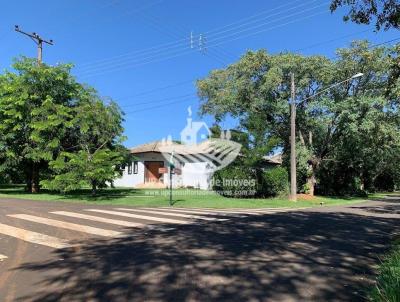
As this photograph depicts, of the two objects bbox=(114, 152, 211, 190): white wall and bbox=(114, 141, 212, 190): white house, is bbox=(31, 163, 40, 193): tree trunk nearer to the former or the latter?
bbox=(114, 141, 212, 190): white house

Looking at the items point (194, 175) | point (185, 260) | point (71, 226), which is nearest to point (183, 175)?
point (194, 175)

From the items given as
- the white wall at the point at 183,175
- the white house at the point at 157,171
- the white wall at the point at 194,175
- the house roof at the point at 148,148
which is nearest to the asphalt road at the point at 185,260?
the white wall at the point at 194,175

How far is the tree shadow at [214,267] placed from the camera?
18.5 feet

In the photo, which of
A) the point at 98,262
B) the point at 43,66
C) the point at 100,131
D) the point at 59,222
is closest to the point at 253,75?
the point at 100,131

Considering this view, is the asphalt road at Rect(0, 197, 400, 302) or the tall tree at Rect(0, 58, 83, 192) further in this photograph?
the tall tree at Rect(0, 58, 83, 192)

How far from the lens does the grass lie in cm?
479

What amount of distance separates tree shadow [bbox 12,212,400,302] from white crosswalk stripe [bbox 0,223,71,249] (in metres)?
0.61

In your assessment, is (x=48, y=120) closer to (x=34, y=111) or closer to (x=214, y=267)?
(x=34, y=111)

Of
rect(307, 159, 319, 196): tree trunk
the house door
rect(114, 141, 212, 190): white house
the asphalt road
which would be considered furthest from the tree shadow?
the house door

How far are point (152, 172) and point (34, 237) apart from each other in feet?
108

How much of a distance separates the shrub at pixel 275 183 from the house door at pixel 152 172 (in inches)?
619

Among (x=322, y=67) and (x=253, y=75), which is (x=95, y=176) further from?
(x=322, y=67)

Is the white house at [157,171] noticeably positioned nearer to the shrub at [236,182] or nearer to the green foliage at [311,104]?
the green foliage at [311,104]

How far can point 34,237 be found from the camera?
996 cm
